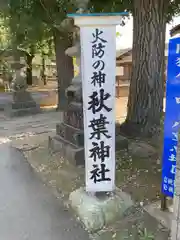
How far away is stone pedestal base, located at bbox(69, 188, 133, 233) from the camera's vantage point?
9.32 feet

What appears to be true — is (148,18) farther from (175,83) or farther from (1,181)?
(1,181)

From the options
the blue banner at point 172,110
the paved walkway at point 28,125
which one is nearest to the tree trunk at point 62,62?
the paved walkway at point 28,125

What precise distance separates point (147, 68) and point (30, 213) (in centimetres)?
377

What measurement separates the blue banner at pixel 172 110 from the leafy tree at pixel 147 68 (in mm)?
2929

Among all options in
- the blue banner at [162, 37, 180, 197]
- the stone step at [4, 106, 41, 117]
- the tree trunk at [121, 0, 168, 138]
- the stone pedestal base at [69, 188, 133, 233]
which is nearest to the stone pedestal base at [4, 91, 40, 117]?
the stone step at [4, 106, 41, 117]

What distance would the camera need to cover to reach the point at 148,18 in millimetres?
5141

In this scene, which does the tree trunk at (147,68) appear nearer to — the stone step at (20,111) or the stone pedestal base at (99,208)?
the stone pedestal base at (99,208)

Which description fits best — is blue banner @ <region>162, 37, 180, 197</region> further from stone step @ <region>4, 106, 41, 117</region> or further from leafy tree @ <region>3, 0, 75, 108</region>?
stone step @ <region>4, 106, 41, 117</region>

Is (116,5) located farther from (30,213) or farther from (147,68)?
(30,213)

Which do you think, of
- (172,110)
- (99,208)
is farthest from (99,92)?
(99,208)

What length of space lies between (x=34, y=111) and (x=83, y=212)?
22.5 feet

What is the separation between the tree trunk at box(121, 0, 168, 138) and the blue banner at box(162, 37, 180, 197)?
2926mm

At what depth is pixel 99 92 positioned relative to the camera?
8.65 feet

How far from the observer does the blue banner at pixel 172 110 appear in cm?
239
